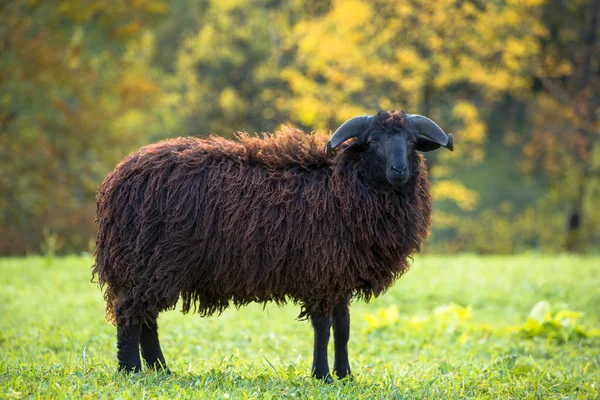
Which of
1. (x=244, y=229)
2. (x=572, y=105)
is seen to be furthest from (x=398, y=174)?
(x=572, y=105)

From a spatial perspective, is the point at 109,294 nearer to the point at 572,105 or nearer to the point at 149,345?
the point at 149,345

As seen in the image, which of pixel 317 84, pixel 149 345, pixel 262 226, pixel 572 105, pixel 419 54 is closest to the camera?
pixel 262 226

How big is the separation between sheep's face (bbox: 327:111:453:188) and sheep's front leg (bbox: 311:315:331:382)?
1351mm

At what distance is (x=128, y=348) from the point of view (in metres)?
6.38

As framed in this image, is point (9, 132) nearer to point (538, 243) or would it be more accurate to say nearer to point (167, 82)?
point (167, 82)

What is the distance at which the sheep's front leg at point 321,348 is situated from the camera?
6.35 meters

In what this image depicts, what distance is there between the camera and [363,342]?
9008mm

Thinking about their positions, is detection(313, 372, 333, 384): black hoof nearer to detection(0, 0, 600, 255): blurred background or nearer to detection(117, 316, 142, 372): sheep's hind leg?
detection(117, 316, 142, 372): sheep's hind leg

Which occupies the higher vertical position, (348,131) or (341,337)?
(348,131)

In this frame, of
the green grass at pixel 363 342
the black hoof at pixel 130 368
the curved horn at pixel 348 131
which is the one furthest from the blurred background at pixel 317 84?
the curved horn at pixel 348 131

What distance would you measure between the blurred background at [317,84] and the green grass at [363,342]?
689 centimetres

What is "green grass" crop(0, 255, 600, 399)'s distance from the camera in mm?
5676

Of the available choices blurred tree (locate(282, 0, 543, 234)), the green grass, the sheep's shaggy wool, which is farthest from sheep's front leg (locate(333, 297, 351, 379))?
blurred tree (locate(282, 0, 543, 234))

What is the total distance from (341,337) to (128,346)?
6.11 ft
